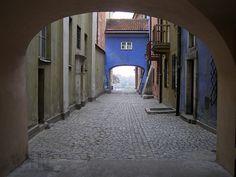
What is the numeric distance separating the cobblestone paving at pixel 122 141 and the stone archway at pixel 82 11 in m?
1.12

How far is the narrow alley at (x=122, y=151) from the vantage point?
594cm

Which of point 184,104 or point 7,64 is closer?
point 7,64

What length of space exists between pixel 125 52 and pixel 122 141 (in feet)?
90.1

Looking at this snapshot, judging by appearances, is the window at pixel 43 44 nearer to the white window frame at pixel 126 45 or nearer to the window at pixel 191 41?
the window at pixel 191 41

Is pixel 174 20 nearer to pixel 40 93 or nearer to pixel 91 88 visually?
pixel 40 93

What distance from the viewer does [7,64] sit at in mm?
5566

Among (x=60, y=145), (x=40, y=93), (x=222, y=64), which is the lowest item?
(x=60, y=145)

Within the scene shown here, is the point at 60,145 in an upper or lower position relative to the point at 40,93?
lower

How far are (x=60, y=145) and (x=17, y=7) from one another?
12.9ft

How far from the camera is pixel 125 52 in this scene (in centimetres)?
3591

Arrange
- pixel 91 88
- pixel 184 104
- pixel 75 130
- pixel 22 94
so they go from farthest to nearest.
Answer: pixel 91 88 → pixel 184 104 → pixel 75 130 → pixel 22 94

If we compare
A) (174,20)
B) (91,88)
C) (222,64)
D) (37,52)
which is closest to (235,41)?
(222,64)

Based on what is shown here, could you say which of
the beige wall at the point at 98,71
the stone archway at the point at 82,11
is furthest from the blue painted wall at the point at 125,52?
the stone archway at the point at 82,11

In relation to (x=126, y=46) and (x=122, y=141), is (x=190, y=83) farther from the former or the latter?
(x=126, y=46)
